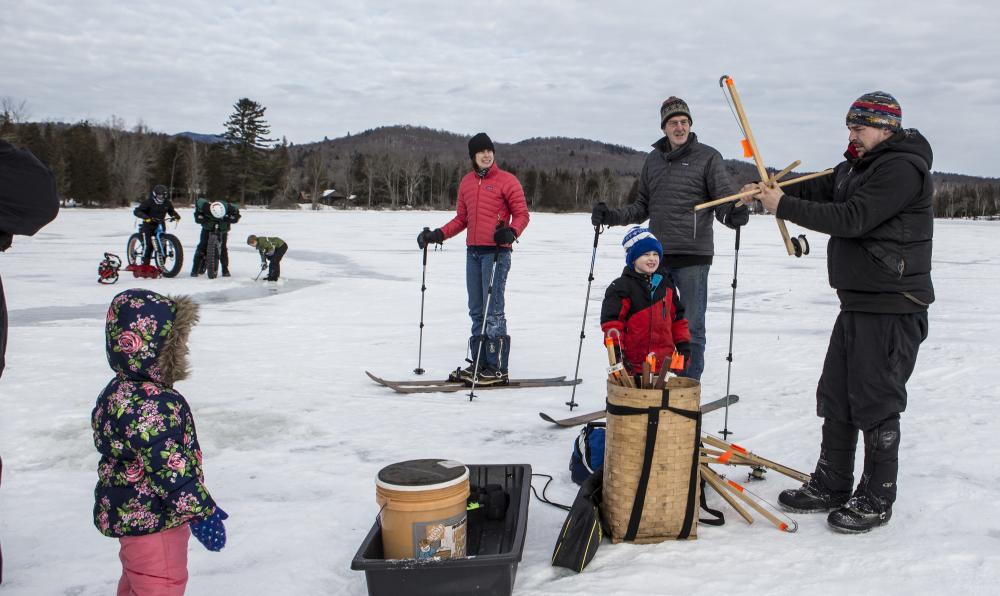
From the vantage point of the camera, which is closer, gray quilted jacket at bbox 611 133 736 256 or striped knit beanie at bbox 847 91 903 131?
striped knit beanie at bbox 847 91 903 131

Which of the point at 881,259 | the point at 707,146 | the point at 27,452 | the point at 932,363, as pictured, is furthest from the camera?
the point at 932,363

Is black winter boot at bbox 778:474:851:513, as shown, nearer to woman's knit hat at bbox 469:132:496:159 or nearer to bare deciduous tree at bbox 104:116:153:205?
woman's knit hat at bbox 469:132:496:159

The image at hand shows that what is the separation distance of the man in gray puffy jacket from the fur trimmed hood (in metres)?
3.52

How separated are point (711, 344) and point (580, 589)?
598cm

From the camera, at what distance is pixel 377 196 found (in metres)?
106

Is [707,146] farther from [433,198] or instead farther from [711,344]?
[433,198]

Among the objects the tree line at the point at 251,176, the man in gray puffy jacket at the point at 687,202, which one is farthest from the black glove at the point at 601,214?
the tree line at the point at 251,176

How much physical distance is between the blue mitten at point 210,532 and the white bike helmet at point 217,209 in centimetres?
1191

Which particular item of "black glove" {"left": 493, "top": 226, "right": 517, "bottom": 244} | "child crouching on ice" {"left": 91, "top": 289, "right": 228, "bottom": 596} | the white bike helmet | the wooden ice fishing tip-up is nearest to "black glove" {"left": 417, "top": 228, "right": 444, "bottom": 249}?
"black glove" {"left": 493, "top": 226, "right": 517, "bottom": 244}

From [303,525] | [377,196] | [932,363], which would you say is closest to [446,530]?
[303,525]

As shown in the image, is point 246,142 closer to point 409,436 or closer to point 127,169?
point 127,169

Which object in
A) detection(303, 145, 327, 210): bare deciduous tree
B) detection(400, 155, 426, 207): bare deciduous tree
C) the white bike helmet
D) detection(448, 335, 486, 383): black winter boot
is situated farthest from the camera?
detection(400, 155, 426, 207): bare deciduous tree

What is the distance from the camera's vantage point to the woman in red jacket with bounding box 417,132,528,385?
641 centimetres

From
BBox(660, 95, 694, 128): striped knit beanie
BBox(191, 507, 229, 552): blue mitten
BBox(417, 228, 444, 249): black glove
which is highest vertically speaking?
BBox(660, 95, 694, 128): striped knit beanie
